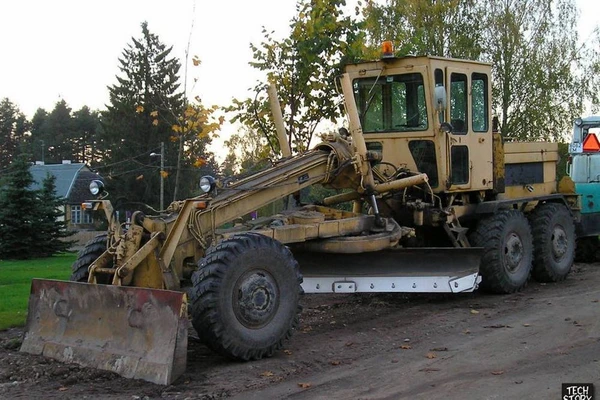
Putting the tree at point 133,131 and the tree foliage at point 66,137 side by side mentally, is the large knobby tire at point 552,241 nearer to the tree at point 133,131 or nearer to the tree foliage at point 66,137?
the tree at point 133,131

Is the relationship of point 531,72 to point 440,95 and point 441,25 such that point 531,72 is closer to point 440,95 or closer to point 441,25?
point 441,25

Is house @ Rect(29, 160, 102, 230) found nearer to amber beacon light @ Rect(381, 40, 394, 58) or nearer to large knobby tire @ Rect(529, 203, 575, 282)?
large knobby tire @ Rect(529, 203, 575, 282)

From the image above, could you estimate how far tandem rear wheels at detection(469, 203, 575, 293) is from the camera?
11688 mm

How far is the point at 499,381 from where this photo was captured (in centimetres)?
704

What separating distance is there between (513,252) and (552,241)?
135 centimetres

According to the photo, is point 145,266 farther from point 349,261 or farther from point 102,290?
point 349,261

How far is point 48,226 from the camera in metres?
32.2

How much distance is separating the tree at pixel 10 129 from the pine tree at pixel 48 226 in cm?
5524

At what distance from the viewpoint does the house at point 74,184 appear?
6662cm

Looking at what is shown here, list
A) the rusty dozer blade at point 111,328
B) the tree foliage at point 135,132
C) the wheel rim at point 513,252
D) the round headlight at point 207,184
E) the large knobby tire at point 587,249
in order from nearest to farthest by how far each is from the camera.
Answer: the rusty dozer blade at point 111,328
the round headlight at point 207,184
the wheel rim at point 513,252
the large knobby tire at point 587,249
the tree foliage at point 135,132

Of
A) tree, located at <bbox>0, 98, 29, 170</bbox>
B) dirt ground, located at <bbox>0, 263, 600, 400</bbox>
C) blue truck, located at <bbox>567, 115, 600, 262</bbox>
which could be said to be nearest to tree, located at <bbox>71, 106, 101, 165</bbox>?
tree, located at <bbox>0, 98, 29, 170</bbox>

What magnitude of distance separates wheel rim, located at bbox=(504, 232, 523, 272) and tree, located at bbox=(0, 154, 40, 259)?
23.6m

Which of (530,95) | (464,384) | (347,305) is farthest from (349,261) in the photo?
(530,95)

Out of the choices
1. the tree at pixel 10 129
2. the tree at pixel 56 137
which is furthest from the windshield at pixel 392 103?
the tree at pixel 10 129
